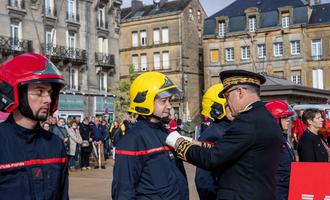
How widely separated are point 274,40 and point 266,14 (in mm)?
3551

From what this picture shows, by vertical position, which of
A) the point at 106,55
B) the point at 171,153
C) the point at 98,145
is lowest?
the point at 98,145

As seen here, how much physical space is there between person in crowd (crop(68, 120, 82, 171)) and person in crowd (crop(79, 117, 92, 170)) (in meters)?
0.26

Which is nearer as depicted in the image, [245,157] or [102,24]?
[245,157]

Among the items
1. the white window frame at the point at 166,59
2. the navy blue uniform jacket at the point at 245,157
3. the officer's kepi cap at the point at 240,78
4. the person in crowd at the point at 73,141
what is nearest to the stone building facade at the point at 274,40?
the white window frame at the point at 166,59

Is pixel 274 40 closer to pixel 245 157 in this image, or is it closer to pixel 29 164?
pixel 245 157

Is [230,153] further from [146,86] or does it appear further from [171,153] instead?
[146,86]

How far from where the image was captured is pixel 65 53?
41031 millimetres

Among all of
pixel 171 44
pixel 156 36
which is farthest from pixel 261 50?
Answer: pixel 156 36

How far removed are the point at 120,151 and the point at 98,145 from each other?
15236mm

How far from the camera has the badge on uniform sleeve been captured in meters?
3.34

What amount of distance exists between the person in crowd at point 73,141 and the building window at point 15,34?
19.6 meters

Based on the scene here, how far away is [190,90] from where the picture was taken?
58.9 m

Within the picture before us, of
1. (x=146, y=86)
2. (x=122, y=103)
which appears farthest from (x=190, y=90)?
(x=146, y=86)

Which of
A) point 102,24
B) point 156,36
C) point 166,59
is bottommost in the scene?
point 166,59
